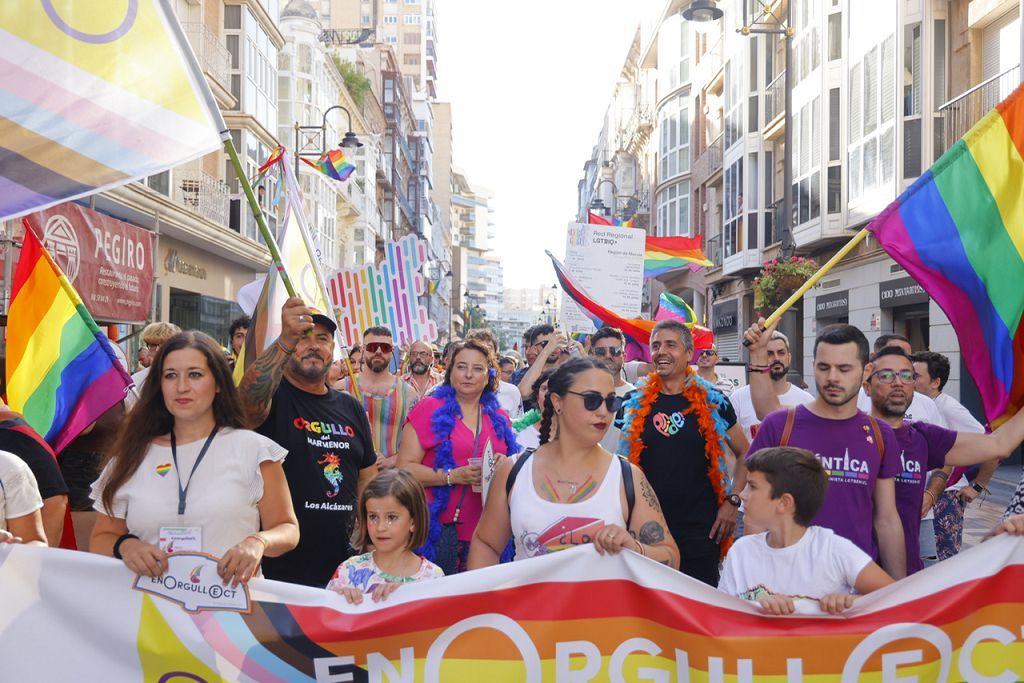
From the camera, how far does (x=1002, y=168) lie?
15.4ft

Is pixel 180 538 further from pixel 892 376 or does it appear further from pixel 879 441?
pixel 892 376

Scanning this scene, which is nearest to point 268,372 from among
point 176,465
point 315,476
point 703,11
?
point 315,476

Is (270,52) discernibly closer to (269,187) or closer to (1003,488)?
(269,187)

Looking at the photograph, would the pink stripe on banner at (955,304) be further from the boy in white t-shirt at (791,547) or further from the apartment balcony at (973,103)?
the apartment balcony at (973,103)

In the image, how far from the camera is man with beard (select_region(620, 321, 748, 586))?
16.1 ft

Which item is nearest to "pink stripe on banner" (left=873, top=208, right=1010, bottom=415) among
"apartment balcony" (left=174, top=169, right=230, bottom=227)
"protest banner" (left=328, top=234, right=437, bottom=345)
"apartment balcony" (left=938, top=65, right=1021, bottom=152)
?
"protest banner" (left=328, top=234, right=437, bottom=345)

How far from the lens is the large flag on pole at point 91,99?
3592mm

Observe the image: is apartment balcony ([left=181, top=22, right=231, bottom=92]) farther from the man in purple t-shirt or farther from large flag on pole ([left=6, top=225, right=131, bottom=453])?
the man in purple t-shirt

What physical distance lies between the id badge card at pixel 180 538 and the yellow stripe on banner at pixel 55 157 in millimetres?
1298

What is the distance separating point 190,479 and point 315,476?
2.86ft

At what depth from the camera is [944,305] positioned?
4.83 meters

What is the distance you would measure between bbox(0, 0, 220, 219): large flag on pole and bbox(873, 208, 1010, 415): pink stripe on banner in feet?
10.4

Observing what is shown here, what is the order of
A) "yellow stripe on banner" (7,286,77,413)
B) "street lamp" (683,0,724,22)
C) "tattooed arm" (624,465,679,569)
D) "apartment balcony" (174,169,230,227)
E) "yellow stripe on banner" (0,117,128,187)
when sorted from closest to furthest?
"yellow stripe on banner" (0,117,128,187)
"tattooed arm" (624,465,679,569)
"yellow stripe on banner" (7,286,77,413)
"street lamp" (683,0,724,22)
"apartment balcony" (174,169,230,227)

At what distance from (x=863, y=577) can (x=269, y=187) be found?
2892cm
